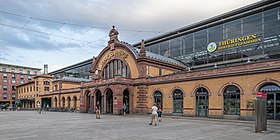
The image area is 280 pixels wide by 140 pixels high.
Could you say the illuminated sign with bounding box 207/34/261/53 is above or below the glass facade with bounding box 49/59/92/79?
above

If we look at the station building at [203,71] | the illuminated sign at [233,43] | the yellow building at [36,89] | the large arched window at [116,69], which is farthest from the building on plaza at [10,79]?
the illuminated sign at [233,43]

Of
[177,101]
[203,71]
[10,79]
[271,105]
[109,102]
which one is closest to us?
[271,105]

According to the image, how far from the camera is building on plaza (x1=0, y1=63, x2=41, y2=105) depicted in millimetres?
90375

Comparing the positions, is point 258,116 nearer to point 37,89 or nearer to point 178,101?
point 178,101

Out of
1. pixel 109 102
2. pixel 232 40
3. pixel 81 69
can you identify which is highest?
pixel 232 40

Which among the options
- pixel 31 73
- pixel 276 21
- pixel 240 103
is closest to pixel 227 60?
pixel 276 21

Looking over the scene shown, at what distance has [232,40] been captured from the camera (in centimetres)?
4194

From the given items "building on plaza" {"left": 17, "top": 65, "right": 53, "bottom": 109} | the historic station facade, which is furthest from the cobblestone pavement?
"building on plaza" {"left": 17, "top": 65, "right": 53, "bottom": 109}

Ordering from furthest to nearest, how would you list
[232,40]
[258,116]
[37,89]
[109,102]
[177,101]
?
[37,89] → [232,40] → [109,102] → [177,101] → [258,116]

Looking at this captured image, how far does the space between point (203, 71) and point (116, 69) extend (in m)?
16.0

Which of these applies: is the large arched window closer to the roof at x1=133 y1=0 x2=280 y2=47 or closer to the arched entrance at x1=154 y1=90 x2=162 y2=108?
the arched entrance at x1=154 y1=90 x2=162 y2=108

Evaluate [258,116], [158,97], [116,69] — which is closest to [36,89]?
[116,69]

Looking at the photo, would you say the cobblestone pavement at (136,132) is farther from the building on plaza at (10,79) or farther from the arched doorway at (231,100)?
the building on plaza at (10,79)

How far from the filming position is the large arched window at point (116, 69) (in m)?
37.3
